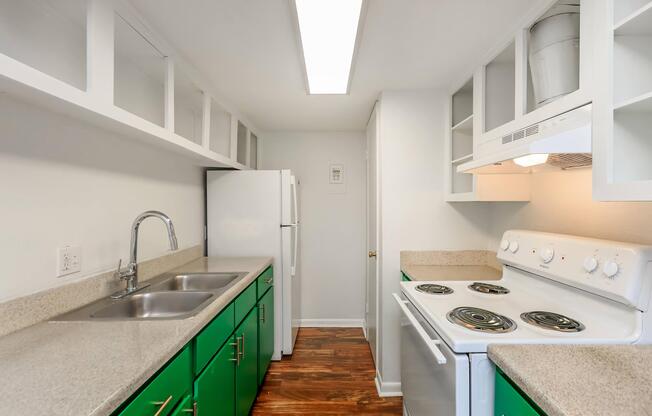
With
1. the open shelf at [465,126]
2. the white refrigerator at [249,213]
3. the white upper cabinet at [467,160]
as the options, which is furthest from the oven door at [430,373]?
the white refrigerator at [249,213]

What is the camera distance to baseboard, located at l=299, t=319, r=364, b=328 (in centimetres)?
321

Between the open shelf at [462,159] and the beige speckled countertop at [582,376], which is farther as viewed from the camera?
the open shelf at [462,159]

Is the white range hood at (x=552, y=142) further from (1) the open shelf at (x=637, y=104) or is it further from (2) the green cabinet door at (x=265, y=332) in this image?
(2) the green cabinet door at (x=265, y=332)

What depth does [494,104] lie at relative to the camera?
63.6 inches

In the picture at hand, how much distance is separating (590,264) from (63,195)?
2.13 meters

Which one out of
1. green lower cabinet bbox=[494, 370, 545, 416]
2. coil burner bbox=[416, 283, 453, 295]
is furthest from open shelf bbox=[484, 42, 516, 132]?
green lower cabinet bbox=[494, 370, 545, 416]

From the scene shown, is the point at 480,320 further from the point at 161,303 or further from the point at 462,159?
the point at 161,303

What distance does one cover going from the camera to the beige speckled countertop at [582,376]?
2.08ft

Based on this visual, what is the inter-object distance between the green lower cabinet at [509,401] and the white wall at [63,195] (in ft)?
5.48

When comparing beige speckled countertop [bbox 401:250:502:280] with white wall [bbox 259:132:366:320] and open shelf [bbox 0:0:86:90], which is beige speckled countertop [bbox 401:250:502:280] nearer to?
white wall [bbox 259:132:366:320]

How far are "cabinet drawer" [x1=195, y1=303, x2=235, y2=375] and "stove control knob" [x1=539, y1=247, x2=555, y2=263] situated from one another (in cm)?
154

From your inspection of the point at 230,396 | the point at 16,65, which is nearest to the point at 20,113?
the point at 16,65

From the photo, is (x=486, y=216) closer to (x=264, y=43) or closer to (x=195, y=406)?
(x=264, y=43)

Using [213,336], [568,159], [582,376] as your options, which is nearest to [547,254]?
[568,159]
